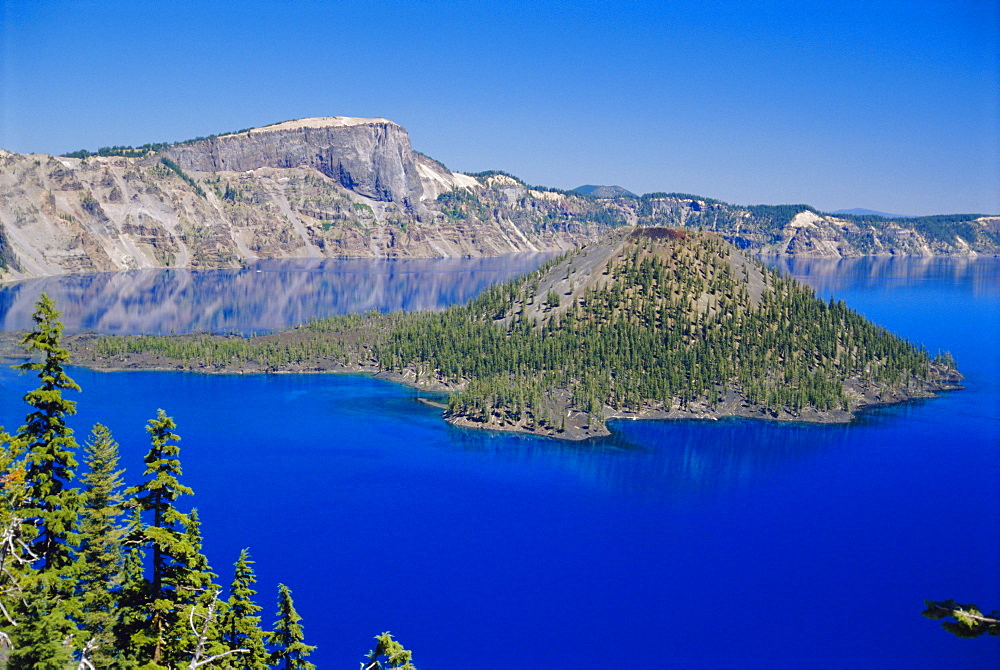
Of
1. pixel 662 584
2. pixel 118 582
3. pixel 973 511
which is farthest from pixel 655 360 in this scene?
pixel 118 582

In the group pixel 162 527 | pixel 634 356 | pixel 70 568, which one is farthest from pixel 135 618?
pixel 634 356

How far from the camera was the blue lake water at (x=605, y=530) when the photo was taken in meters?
70.6

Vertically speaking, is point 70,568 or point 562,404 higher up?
point 70,568

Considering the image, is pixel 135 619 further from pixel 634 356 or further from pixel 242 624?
pixel 634 356

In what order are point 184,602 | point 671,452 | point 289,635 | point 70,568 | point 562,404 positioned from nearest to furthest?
point 70,568 < point 184,602 < point 289,635 < point 671,452 < point 562,404

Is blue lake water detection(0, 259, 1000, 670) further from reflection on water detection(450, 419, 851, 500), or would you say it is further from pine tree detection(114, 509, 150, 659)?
pine tree detection(114, 509, 150, 659)

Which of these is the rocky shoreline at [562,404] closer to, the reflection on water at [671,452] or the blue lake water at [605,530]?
the reflection on water at [671,452]

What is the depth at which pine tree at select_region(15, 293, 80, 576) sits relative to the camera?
35.2 m

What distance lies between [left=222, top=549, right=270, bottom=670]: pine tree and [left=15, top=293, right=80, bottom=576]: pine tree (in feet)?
29.8

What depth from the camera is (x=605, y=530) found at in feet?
309

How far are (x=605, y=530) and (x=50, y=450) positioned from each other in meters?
67.7

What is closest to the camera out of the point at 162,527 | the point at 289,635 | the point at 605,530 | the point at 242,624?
the point at 162,527

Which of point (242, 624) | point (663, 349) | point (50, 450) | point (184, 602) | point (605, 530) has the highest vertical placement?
point (50, 450)

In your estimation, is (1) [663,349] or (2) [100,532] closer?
(2) [100,532]
